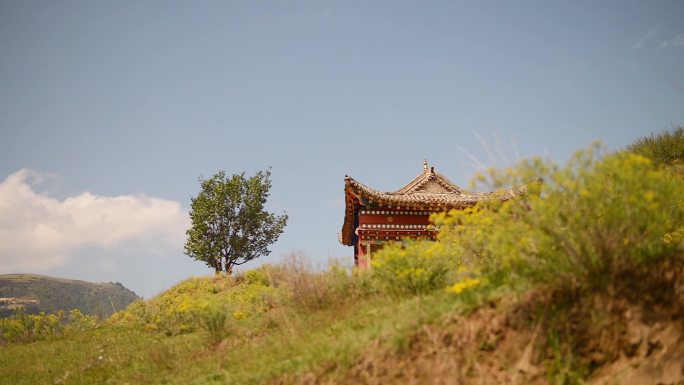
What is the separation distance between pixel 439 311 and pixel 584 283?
1557mm

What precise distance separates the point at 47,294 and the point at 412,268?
105 m

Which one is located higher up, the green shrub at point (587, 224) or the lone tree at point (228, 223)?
the lone tree at point (228, 223)

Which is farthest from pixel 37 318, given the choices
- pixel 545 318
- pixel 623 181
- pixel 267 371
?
pixel 623 181

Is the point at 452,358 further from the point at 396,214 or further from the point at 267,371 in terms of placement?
the point at 396,214

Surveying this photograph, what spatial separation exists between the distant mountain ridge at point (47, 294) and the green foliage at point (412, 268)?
79594mm

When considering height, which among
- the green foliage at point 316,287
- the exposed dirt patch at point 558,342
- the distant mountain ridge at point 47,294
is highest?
the distant mountain ridge at point 47,294

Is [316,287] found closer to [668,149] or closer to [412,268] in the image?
[412,268]

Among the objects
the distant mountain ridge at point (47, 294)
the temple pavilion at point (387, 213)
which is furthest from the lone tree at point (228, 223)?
the distant mountain ridge at point (47, 294)

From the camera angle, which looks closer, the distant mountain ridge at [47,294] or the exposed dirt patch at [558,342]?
the exposed dirt patch at [558,342]

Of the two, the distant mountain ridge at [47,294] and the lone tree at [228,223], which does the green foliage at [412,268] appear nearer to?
the lone tree at [228,223]

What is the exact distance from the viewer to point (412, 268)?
19.4ft

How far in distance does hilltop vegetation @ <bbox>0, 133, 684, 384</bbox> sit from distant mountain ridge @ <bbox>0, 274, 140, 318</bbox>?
260ft

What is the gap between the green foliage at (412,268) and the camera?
6.01 metres

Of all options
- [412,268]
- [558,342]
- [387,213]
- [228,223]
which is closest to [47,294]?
[228,223]
